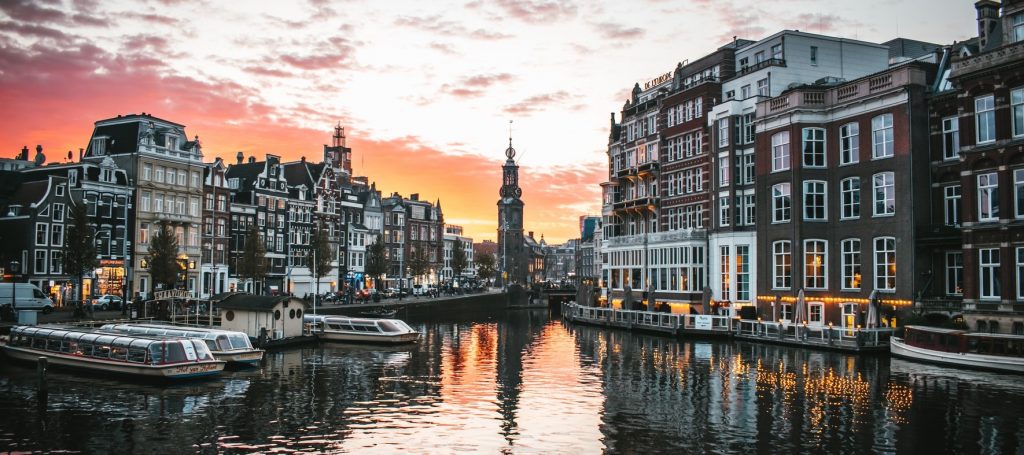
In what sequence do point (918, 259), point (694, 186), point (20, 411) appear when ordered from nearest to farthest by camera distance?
point (20, 411) → point (918, 259) → point (694, 186)

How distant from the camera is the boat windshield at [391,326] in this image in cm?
6612

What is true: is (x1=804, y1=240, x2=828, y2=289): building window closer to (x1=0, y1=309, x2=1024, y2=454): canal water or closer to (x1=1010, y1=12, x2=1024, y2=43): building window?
(x1=0, y1=309, x2=1024, y2=454): canal water

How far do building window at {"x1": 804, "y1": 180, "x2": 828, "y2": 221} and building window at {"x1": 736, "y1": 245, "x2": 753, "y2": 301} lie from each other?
8154 millimetres

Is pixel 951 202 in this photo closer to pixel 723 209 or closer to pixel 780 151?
pixel 780 151

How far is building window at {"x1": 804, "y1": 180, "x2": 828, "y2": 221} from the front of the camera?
214ft

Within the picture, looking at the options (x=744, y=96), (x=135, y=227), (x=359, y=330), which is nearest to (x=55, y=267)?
(x=135, y=227)

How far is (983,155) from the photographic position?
5044cm

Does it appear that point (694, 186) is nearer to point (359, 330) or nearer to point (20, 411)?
point (359, 330)

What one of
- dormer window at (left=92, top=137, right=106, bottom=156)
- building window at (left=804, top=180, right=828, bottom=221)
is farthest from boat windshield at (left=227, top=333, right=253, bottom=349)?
dormer window at (left=92, top=137, right=106, bottom=156)

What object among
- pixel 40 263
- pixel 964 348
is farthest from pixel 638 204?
pixel 40 263

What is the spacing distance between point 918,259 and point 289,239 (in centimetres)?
8212

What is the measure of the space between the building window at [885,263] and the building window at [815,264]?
14.6ft

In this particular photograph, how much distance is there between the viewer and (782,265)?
6731cm

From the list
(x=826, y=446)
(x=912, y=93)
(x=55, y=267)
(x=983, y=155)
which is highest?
(x=912, y=93)
